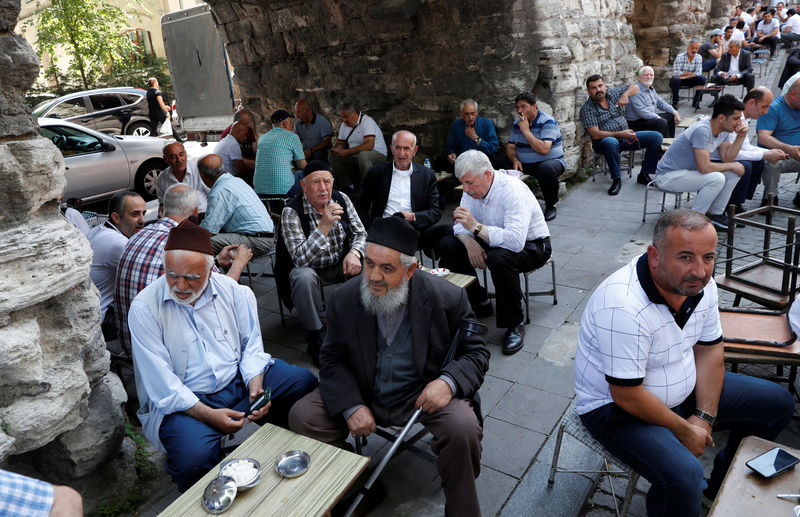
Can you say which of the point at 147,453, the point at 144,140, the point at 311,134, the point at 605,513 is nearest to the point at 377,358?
the point at 605,513

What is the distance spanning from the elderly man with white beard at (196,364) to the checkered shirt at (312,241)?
3.73ft

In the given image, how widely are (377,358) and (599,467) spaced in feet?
4.16

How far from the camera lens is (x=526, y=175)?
629 centimetres

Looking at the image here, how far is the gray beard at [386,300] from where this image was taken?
7.93ft

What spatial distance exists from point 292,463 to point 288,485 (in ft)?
0.31

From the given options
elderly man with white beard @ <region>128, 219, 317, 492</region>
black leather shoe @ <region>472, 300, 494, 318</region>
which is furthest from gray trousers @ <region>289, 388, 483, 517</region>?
black leather shoe @ <region>472, 300, 494, 318</region>

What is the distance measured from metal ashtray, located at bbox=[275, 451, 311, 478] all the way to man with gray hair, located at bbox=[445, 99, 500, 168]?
16.9 ft

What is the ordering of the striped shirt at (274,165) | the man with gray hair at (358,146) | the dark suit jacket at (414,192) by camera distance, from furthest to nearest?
the man with gray hair at (358,146) → the striped shirt at (274,165) → the dark suit jacket at (414,192)

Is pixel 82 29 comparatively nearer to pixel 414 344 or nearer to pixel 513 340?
pixel 513 340

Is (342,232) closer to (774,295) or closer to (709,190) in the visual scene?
(774,295)

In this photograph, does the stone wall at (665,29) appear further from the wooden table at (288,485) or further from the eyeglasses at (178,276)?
the wooden table at (288,485)

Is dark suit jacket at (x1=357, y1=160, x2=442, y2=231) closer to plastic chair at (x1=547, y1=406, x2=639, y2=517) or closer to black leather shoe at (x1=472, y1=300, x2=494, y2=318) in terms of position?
black leather shoe at (x1=472, y1=300, x2=494, y2=318)

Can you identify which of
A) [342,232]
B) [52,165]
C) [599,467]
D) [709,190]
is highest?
[52,165]

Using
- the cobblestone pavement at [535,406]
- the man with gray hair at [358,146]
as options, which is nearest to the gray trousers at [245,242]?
the cobblestone pavement at [535,406]
